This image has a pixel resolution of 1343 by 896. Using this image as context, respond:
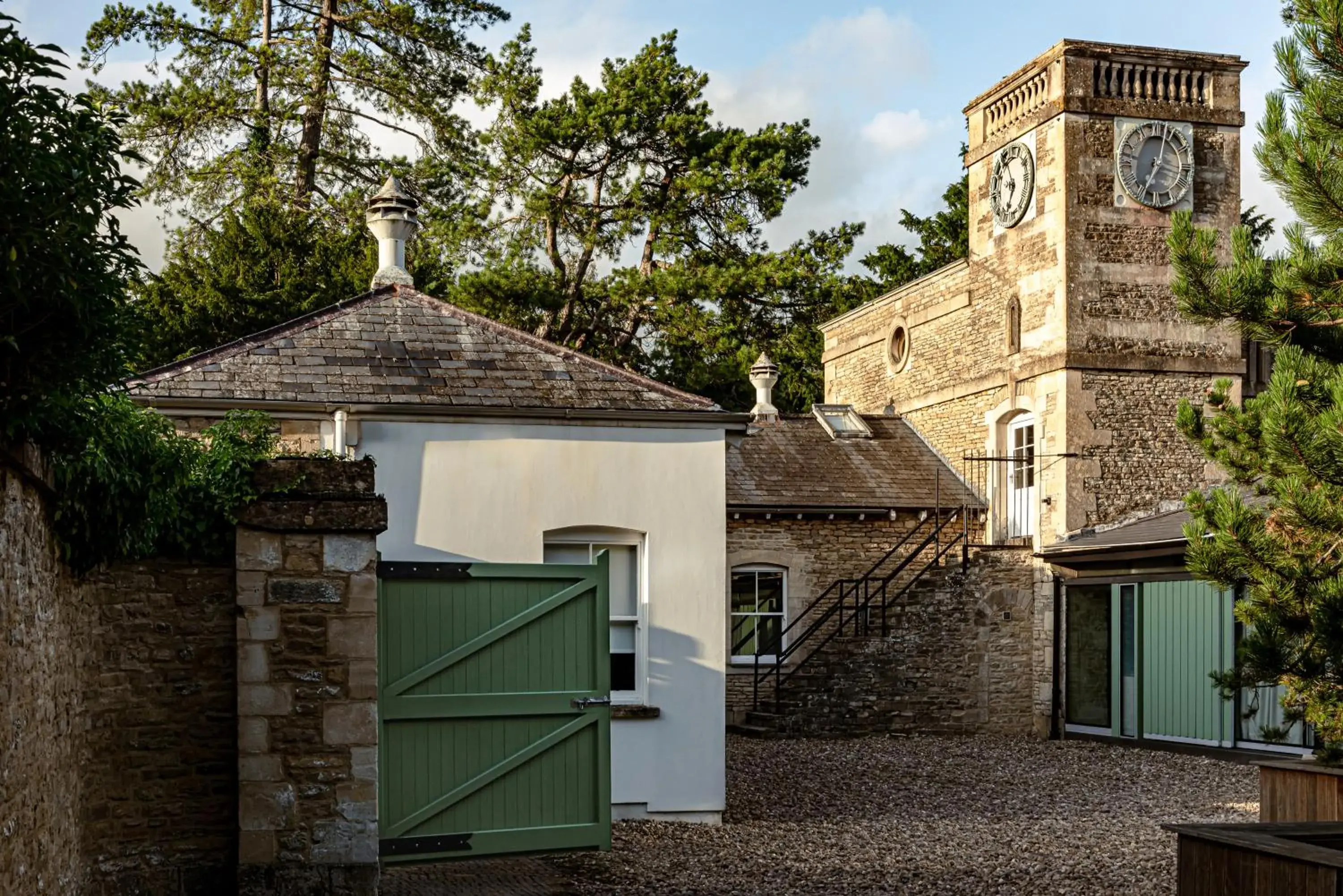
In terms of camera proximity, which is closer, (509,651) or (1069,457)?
(509,651)

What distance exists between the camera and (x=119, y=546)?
7.00 m

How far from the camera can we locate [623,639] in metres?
11.1

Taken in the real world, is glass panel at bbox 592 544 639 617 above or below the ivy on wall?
below

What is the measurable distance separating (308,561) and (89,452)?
66.2 inches

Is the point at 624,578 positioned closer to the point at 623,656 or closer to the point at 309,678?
the point at 623,656

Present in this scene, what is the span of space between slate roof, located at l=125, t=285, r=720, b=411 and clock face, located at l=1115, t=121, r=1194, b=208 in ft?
37.0

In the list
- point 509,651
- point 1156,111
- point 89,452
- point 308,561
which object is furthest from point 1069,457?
point 89,452

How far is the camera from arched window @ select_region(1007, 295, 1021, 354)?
21.2 metres

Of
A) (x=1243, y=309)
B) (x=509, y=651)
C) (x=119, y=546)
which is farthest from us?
(x=1243, y=309)

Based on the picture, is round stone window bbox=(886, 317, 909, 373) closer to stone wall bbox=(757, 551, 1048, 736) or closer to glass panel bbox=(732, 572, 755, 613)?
stone wall bbox=(757, 551, 1048, 736)

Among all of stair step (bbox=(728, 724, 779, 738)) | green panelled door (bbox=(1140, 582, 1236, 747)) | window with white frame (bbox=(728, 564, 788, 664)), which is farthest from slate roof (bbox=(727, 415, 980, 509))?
green panelled door (bbox=(1140, 582, 1236, 747))

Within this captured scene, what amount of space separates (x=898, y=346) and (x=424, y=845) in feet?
58.7

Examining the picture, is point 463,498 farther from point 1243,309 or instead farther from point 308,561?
point 1243,309

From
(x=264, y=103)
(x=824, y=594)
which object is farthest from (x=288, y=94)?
(x=824, y=594)
